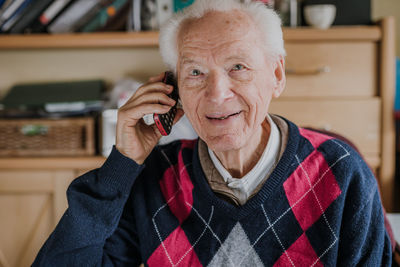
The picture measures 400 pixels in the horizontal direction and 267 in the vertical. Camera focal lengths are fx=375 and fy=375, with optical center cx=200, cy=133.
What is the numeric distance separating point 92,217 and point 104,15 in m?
1.22

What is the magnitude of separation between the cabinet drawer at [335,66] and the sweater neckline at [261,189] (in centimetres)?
83

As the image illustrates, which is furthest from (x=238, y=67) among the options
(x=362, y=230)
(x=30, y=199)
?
(x=30, y=199)

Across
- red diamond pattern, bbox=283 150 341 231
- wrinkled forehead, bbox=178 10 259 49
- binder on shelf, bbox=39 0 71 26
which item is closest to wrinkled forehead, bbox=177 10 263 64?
wrinkled forehead, bbox=178 10 259 49

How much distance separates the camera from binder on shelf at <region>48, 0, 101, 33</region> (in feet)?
5.98

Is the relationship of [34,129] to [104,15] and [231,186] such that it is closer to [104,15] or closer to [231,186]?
[104,15]

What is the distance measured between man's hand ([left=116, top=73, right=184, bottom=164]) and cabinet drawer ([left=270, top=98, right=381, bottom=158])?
900 millimetres

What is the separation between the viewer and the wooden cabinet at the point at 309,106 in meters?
1.77

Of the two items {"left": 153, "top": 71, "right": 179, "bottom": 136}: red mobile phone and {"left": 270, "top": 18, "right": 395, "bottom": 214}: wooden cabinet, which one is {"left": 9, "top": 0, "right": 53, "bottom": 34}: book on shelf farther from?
{"left": 270, "top": 18, "right": 395, "bottom": 214}: wooden cabinet

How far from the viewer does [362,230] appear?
2.96 ft

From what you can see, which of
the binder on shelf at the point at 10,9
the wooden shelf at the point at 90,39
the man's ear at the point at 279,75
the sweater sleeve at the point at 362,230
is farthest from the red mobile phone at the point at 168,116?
the binder on shelf at the point at 10,9

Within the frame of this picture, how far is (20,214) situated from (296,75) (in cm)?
151

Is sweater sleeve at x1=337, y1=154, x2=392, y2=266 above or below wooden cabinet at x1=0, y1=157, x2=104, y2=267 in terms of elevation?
above

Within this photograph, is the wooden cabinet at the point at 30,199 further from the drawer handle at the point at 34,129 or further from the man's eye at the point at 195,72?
the man's eye at the point at 195,72

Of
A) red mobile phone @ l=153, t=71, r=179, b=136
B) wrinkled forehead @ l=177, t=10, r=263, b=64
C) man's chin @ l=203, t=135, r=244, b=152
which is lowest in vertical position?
man's chin @ l=203, t=135, r=244, b=152
